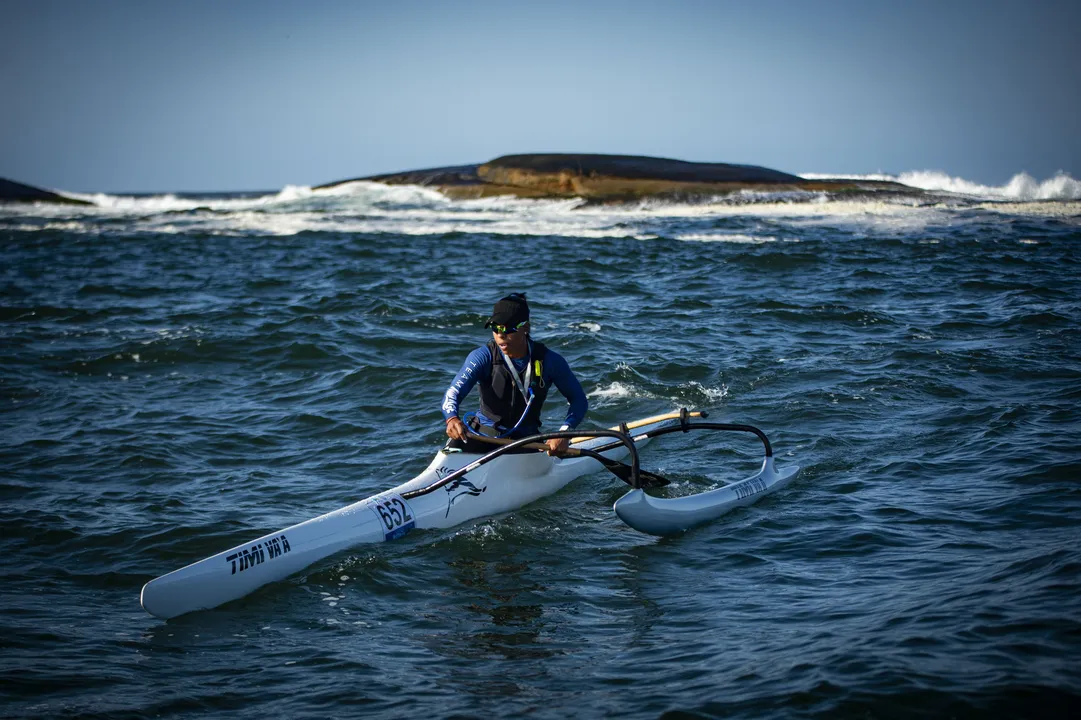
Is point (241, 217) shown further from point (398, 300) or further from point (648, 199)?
point (398, 300)

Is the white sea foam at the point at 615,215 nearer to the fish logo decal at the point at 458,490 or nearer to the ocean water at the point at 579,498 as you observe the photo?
the ocean water at the point at 579,498

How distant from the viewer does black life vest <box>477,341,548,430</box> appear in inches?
286

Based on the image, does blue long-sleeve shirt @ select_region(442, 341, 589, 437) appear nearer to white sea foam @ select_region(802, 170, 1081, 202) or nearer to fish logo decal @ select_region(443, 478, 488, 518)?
fish logo decal @ select_region(443, 478, 488, 518)

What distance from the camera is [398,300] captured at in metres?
16.8

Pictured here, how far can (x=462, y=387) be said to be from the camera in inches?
282

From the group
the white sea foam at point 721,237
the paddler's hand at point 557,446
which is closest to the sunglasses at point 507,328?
the paddler's hand at point 557,446

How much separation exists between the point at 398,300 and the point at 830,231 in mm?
13388

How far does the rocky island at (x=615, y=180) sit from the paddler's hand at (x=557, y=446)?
1151 inches

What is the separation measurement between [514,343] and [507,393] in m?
0.50

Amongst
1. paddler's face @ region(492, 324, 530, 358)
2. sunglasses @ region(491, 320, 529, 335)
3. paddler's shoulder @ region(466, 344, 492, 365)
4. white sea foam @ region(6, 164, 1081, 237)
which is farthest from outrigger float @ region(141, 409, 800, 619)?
white sea foam @ region(6, 164, 1081, 237)

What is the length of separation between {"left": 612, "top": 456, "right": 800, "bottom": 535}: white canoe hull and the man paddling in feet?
3.11

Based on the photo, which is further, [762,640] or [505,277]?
[505,277]

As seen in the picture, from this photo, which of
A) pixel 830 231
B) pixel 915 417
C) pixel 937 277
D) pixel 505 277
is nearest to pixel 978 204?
→ pixel 830 231

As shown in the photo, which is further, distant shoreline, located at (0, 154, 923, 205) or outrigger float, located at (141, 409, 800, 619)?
distant shoreline, located at (0, 154, 923, 205)
